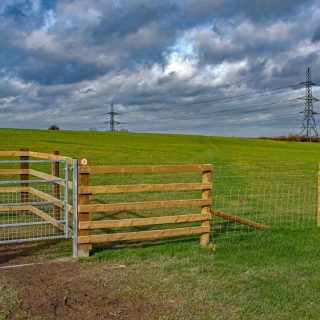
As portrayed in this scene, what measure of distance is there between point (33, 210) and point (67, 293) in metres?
5.32

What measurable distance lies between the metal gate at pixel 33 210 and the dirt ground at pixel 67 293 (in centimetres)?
69

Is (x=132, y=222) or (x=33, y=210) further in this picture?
(x=33, y=210)

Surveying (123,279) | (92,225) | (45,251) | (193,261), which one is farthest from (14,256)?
(193,261)

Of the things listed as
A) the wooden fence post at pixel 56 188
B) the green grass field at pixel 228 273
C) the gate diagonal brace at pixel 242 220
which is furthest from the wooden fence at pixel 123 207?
the wooden fence post at pixel 56 188

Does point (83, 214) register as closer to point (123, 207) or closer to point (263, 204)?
point (123, 207)

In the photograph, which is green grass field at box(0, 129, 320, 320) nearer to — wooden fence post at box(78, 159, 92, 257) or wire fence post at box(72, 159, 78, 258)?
wooden fence post at box(78, 159, 92, 257)

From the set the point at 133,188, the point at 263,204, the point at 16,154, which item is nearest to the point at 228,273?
the point at 133,188

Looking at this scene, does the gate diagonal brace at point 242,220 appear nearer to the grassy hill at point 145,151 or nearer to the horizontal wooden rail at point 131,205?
the horizontal wooden rail at point 131,205

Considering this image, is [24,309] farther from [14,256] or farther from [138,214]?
[138,214]

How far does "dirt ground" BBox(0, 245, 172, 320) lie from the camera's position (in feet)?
18.1

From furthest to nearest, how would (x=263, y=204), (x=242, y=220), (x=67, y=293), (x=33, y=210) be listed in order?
(x=263, y=204), (x=33, y=210), (x=242, y=220), (x=67, y=293)

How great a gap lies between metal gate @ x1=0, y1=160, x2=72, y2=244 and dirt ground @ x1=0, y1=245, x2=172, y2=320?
0.69 metres

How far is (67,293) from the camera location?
6.22 m

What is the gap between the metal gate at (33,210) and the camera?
26.8 ft
